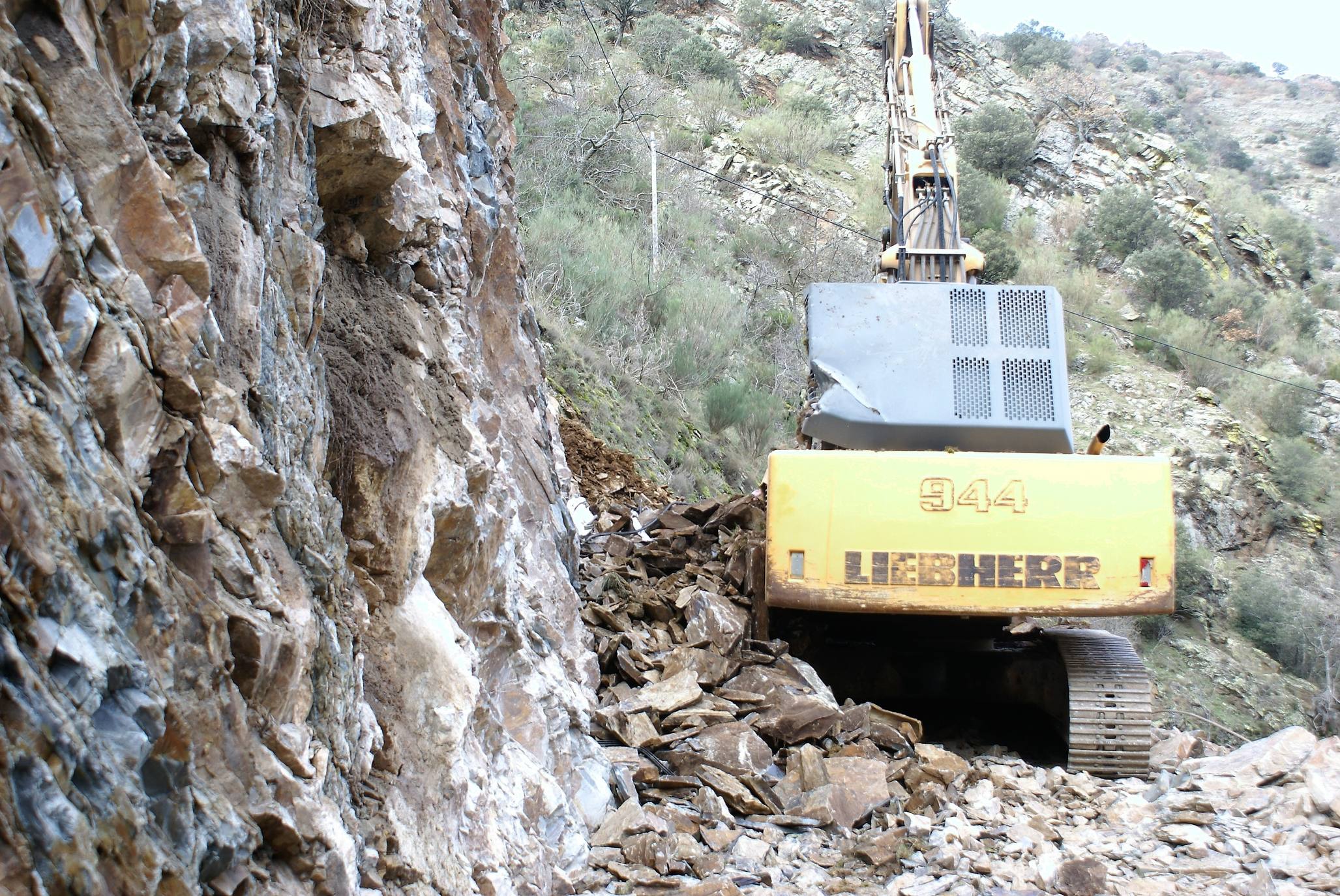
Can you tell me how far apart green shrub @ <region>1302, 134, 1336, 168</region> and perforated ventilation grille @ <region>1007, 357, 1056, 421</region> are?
40984 mm

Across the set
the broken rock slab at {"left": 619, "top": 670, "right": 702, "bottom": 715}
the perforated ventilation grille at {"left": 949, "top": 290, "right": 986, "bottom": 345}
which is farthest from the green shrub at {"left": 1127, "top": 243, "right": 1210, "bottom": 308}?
the broken rock slab at {"left": 619, "top": 670, "right": 702, "bottom": 715}

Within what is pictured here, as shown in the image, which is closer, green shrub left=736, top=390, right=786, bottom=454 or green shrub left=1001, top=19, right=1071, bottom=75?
green shrub left=736, top=390, right=786, bottom=454

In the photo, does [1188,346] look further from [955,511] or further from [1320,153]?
[1320,153]

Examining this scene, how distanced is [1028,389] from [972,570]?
1334 millimetres

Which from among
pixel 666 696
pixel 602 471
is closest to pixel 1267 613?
pixel 602 471

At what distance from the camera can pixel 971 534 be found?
6129 millimetres

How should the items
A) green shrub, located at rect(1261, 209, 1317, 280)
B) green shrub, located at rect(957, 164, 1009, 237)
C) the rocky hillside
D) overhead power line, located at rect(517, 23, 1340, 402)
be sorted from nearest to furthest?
1. the rocky hillside
2. overhead power line, located at rect(517, 23, 1340, 402)
3. green shrub, located at rect(957, 164, 1009, 237)
4. green shrub, located at rect(1261, 209, 1317, 280)

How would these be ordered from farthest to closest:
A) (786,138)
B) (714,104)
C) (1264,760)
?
(714,104)
(786,138)
(1264,760)

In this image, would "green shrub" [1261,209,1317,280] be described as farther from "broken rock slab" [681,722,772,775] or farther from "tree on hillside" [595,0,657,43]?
"broken rock slab" [681,722,772,775]

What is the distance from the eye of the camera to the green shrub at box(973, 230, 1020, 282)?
940 inches

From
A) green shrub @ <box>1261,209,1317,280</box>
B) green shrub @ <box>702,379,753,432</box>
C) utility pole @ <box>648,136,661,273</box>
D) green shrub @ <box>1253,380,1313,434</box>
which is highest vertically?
green shrub @ <box>1261,209,1317,280</box>

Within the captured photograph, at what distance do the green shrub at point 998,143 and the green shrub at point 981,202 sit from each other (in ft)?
4.09

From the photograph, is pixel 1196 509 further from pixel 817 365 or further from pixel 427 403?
pixel 427 403

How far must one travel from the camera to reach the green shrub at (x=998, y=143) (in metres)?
28.7
